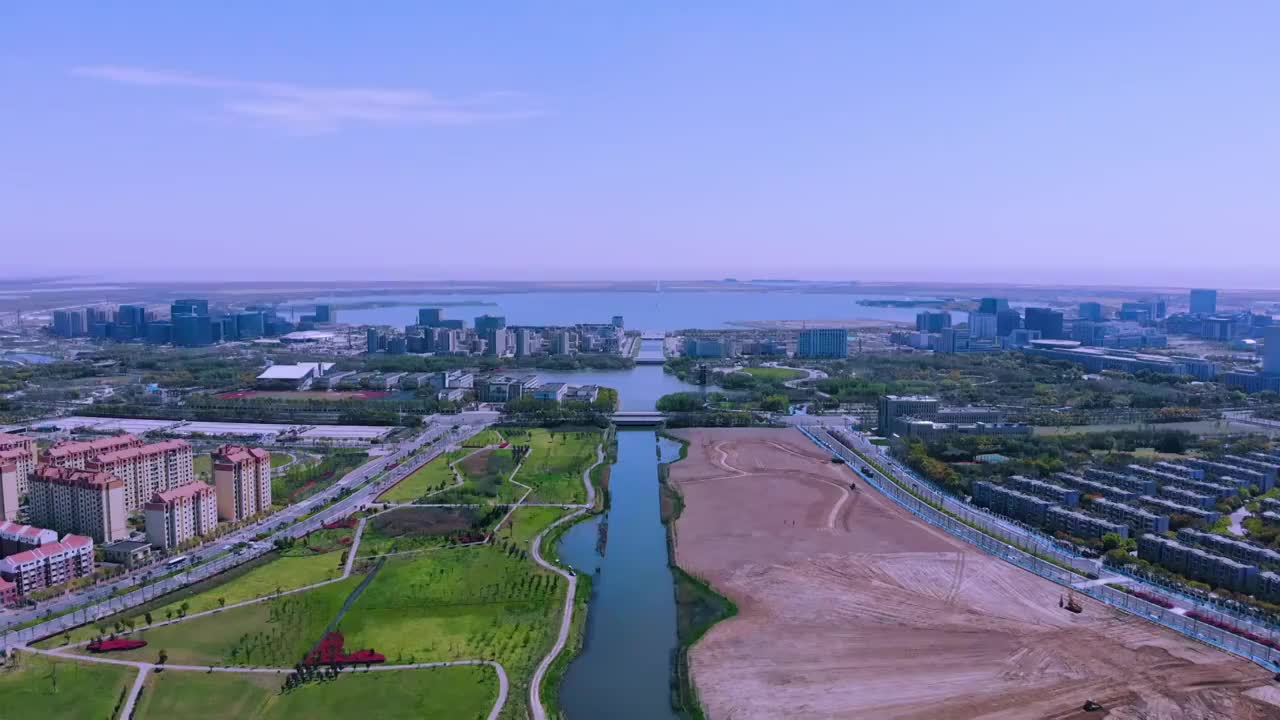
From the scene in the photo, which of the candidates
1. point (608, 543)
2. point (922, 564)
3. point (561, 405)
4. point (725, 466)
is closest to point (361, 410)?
point (561, 405)

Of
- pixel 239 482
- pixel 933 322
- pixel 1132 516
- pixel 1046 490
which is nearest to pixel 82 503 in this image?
pixel 239 482

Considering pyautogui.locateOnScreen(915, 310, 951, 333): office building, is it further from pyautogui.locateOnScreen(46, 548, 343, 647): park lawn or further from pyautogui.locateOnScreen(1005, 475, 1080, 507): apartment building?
pyautogui.locateOnScreen(46, 548, 343, 647): park lawn

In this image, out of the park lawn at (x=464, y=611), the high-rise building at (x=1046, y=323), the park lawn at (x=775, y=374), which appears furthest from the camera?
the high-rise building at (x=1046, y=323)

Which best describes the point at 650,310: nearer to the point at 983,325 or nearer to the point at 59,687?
the point at 983,325

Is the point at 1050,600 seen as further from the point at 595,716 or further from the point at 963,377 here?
the point at 963,377

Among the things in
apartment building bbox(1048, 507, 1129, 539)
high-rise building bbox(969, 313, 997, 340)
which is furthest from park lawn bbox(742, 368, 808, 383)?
apartment building bbox(1048, 507, 1129, 539)

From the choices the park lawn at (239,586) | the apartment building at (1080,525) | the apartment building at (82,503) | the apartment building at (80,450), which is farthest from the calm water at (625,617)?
the apartment building at (80,450)

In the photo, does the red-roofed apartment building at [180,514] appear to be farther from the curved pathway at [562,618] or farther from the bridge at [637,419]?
the bridge at [637,419]
